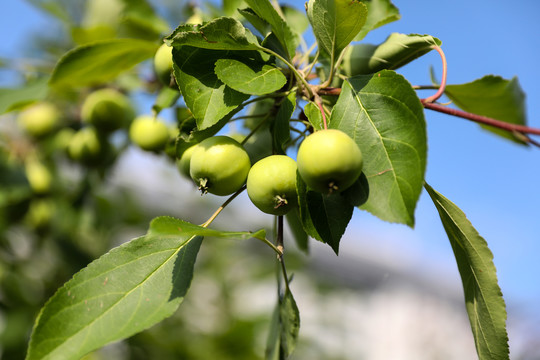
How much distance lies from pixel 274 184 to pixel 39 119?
1.66m

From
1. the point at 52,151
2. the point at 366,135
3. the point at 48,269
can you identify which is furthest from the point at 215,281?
the point at 366,135

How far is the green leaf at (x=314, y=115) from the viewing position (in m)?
0.86

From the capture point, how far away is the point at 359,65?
3.46ft

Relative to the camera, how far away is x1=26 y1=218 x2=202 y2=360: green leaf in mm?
856

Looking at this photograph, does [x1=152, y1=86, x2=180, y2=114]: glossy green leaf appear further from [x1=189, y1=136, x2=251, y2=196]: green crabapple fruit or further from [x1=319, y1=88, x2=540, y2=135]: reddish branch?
[x1=319, y1=88, x2=540, y2=135]: reddish branch

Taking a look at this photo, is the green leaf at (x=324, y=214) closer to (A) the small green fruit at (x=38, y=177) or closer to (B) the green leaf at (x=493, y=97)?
(B) the green leaf at (x=493, y=97)

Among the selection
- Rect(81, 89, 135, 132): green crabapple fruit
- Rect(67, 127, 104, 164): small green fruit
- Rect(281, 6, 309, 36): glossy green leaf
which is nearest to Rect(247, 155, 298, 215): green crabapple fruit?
Rect(281, 6, 309, 36): glossy green leaf

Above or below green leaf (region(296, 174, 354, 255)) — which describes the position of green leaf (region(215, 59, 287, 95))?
above

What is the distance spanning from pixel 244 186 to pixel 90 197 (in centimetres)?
148

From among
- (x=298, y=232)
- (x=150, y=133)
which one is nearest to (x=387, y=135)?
(x=298, y=232)

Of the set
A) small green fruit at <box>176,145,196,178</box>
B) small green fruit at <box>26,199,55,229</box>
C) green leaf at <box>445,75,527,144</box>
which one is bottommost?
small green fruit at <box>26,199,55,229</box>

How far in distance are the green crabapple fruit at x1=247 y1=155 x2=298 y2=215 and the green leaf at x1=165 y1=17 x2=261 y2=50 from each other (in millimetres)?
226

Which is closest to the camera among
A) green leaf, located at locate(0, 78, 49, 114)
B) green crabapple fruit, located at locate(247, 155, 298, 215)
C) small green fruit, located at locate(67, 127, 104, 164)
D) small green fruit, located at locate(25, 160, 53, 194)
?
green crabapple fruit, located at locate(247, 155, 298, 215)

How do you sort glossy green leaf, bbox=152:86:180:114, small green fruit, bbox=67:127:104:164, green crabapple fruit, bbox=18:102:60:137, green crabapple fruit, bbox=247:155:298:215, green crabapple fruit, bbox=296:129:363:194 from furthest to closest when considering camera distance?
green crabapple fruit, bbox=18:102:60:137, small green fruit, bbox=67:127:104:164, glossy green leaf, bbox=152:86:180:114, green crabapple fruit, bbox=247:155:298:215, green crabapple fruit, bbox=296:129:363:194
